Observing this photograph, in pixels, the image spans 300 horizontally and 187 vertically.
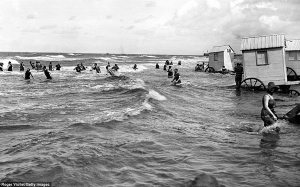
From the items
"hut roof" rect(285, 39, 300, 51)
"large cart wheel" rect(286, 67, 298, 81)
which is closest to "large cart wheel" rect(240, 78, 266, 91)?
"large cart wheel" rect(286, 67, 298, 81)

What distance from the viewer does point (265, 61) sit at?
68.1ft

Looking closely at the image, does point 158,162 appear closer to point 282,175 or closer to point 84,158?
point 84,158

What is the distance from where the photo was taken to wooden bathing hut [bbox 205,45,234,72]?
4025 centimetres

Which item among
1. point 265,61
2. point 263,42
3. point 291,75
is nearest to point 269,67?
point 265,61

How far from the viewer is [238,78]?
899 inches

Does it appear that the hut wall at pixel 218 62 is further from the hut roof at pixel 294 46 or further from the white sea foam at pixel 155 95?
the white sea foam at pixel 155 95

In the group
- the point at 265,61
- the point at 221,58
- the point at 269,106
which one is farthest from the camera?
the point at 221,58

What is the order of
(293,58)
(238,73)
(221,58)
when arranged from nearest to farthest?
(238,73) → (293,58) → (221,58)

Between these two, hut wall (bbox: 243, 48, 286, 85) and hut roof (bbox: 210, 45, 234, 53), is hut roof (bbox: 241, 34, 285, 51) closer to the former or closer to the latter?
hut wall (bbox: 243, 48, 286, 85)

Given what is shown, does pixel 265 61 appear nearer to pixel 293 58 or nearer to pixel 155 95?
pixel 293 58

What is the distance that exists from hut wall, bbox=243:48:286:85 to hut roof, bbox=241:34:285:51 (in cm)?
35

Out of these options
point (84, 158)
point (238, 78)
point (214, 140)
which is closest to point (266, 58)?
point (238, 78)

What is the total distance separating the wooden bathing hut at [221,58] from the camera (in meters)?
40.2

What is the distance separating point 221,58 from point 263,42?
66.6ft
